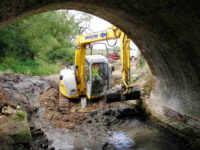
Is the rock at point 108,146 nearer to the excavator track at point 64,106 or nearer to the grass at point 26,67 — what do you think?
the excavator track at point 64,106

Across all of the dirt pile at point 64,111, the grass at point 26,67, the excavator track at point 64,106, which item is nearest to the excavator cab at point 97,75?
the dirt pile at point 64,111

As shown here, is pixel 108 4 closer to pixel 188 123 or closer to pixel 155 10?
pixel 155 10

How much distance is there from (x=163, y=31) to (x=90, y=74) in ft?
13.5

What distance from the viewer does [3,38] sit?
12.8 meters

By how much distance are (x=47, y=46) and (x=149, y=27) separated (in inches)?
564

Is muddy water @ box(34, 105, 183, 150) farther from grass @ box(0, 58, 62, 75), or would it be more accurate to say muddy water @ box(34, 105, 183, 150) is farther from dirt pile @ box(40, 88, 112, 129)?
grass @ box(0, 58, 62, 75)

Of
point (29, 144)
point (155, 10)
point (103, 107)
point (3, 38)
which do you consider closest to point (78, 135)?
point (103, 107)

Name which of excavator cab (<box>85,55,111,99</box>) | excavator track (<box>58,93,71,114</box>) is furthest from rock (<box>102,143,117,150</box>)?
excavator track (<box>58,93,71,114</box>)

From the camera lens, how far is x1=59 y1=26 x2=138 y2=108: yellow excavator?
20.6 feet

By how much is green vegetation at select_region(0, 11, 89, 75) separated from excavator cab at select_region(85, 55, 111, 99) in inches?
306

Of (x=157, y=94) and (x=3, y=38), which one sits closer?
(x=157, y=94)

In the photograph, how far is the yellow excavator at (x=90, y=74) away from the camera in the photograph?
627cm

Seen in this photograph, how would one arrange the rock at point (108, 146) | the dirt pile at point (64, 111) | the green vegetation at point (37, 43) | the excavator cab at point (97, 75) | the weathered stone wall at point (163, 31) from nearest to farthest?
1. the weathered stone wall at point (163, 31)
2. the rock at point (108, 146)
3. the dirt pile at point (64, 111)
4. the excavator cab at point (97, 75)
5. the green vegetation at point (37, 43)

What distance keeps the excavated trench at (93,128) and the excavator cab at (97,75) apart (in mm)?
675
